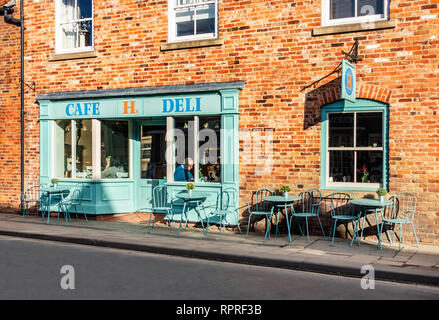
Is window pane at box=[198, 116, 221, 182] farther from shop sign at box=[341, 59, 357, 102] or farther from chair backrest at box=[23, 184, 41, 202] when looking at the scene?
chair backrest at box=[23, 184, 41, 202]

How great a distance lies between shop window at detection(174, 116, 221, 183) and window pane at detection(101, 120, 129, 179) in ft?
5.79

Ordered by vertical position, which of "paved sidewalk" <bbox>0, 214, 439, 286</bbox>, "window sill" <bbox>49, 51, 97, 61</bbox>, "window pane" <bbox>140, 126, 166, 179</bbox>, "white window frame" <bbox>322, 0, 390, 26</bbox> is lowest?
"paved sidewalk" <bbox>0, 214, 439, 286</bbox>

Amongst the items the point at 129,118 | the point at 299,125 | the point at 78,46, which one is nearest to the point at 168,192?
the point at 129,118

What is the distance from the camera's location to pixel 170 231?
10.2 metres

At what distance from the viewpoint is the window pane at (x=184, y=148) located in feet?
35.4

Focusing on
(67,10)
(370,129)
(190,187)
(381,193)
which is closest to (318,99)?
(370,129)

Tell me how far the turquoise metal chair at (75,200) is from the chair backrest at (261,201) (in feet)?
15.1

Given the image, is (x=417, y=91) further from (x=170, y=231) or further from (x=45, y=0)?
(x=45, y=0)

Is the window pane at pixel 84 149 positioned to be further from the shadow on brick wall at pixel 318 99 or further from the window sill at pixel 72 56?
the shadow on brick wall at pixel 318 99

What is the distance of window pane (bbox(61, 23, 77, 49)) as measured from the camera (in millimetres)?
12336

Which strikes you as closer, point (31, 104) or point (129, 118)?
point (129, 118)

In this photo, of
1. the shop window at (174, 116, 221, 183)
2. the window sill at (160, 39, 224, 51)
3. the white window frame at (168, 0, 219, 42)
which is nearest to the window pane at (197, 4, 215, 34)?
the white window frame at (168, 0, 219, 42)

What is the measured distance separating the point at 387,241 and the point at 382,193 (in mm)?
1079

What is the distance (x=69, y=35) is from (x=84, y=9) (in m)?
0.80
